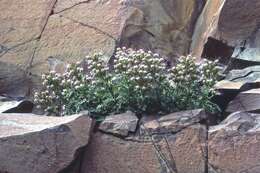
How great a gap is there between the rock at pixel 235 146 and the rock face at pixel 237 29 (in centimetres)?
163

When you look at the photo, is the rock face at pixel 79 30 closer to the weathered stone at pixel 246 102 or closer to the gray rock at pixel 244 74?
the gray rock at pixel 244 74

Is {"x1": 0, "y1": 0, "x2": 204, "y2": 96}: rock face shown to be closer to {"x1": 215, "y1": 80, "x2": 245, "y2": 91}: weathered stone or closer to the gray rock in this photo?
the gray rock

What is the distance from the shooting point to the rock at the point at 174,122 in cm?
406

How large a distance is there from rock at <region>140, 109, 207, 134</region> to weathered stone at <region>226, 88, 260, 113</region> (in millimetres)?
477

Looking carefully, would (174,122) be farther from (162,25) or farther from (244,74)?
(162,25)

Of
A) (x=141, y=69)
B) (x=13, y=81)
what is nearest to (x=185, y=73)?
(x=141, y=69)

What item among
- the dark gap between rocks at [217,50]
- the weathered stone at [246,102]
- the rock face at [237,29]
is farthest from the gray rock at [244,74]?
the dark gap between rocks at [217,50]

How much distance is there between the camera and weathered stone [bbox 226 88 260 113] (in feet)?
14.4

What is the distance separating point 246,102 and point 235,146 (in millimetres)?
643

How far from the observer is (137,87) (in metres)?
4.21

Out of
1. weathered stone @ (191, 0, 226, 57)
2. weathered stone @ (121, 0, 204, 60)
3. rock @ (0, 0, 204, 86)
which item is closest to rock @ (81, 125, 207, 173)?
rock @ (0, 0, 204, 86)

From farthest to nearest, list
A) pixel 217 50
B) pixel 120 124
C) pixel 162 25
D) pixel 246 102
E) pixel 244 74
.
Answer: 1. pixel 162 25
2. pixel 217 50
3. pixel 244 74
4. pixel 246 102
5. pixel 120 124

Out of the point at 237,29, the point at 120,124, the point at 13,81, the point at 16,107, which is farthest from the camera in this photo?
the point at 13,81

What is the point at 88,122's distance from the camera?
4133 mm
